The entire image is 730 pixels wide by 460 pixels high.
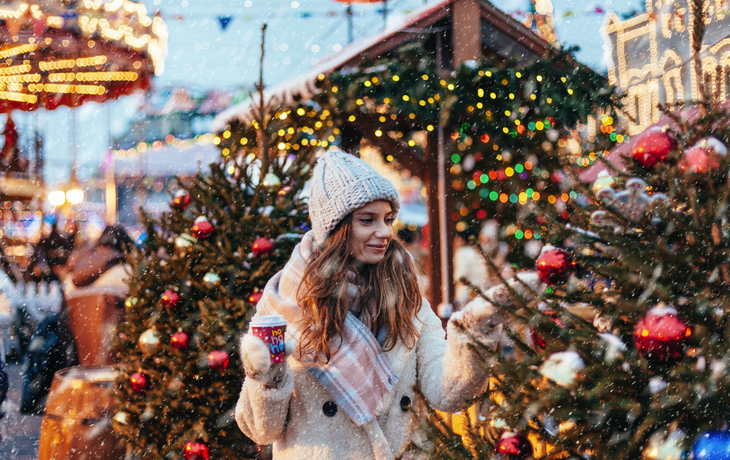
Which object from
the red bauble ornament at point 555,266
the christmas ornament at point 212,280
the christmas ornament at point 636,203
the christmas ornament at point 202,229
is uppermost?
the christmas ornament at point 636,203

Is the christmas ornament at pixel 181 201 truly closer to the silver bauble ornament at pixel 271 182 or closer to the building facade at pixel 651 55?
the silver bauble ornament at pixel 271 182

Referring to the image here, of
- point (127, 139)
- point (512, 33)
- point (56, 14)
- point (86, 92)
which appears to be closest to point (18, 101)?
point (86, 92)

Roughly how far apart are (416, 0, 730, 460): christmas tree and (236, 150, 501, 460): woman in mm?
634

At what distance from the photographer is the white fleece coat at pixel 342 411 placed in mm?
1738

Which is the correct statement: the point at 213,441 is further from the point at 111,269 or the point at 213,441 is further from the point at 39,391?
the point at 39,391

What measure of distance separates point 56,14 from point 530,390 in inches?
313

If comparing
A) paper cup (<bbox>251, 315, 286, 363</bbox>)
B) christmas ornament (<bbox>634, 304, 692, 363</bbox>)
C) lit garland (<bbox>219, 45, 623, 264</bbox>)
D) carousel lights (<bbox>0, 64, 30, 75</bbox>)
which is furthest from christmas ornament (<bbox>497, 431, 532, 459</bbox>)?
carousel lights (<bbox>0, 64, 30, 75</bbox>)

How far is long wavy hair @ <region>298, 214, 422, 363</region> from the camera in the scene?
72.9 inches

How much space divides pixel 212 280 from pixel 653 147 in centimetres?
228

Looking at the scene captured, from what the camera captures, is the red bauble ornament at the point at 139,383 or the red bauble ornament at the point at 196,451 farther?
the red bauble ornament at the point at 139,383

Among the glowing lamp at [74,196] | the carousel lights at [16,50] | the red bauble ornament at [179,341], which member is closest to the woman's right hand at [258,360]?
the red bauble ornament at [179,341]

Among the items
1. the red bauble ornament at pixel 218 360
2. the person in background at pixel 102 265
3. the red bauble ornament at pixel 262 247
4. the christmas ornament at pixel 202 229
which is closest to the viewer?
the red bauble ornament at pixel 218 360

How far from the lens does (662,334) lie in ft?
3.00

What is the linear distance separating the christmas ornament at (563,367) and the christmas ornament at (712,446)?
0.62 feet
